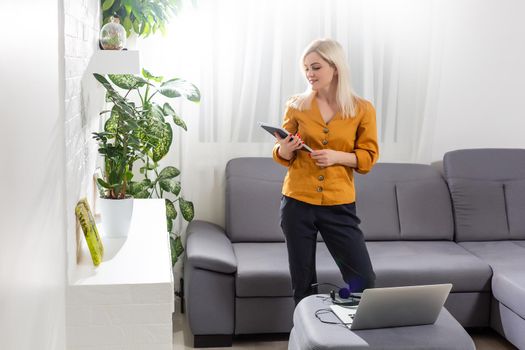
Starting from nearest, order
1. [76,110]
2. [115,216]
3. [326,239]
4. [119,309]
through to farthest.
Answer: [119,309] < [76,110] < [115,216] < [326,239]

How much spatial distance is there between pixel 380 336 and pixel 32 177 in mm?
1640

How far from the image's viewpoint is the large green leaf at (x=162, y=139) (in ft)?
12.3

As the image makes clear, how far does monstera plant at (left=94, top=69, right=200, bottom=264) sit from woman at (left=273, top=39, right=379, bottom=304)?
2.16 ft

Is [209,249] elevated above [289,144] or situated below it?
below

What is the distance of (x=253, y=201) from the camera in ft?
14.2

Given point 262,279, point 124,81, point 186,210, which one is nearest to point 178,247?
point 186,210

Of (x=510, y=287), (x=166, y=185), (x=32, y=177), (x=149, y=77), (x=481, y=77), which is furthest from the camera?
(x=481, y=77)

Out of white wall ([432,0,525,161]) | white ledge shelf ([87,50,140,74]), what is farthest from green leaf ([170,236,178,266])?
white wall ([432,0,525,161])

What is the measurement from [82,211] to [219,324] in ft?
4.48

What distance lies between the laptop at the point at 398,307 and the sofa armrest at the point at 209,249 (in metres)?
0.92

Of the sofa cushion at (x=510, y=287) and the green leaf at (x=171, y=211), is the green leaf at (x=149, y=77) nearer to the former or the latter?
the green leaf at (x=171, y=211)

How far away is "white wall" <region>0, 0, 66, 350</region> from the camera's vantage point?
4.66ft

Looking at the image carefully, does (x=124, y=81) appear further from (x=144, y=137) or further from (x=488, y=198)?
(x=488, y=198)

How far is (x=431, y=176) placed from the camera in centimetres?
457
